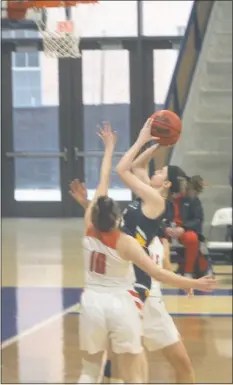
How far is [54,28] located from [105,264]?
0.48 metres

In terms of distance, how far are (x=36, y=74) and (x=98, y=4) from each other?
0.29m

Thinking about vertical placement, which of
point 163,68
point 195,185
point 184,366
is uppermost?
point 163,68

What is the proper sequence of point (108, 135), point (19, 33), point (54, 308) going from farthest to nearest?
1. point (54, 308)
2. point (19, 33)
3. point (108, 135)

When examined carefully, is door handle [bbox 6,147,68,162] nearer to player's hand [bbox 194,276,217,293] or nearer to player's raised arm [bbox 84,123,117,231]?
player's raised arm [bbox 84,123,117,231]

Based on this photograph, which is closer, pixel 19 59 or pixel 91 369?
pixel 91 369

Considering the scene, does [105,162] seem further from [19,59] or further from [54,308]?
[54,308]

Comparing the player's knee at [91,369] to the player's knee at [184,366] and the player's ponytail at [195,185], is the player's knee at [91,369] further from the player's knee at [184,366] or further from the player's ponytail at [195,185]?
the player's ponytail at [195,185]

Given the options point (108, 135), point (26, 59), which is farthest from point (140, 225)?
point (26, 59)

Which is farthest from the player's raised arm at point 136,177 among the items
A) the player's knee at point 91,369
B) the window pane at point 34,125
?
the player's knee at point 91,369

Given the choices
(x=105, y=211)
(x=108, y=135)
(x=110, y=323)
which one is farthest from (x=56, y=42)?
(x=110, y=323)

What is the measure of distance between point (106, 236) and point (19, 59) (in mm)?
554

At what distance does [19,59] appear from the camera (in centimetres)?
170

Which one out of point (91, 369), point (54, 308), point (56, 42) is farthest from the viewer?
point (54, 308)

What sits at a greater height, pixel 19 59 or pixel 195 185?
pixel 19 59
